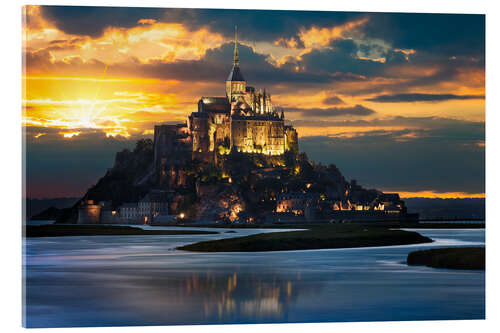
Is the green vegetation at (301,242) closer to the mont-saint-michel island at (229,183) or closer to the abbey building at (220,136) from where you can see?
the mont-saint-michel island at (229,183)

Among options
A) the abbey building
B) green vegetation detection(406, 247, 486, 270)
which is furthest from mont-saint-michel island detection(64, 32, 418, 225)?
green vegetation detection(406, 247, 486, 270)

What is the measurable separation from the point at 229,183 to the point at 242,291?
5748 cm

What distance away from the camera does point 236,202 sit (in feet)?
236

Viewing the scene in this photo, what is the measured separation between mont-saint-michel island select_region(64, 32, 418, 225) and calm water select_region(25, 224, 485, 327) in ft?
158

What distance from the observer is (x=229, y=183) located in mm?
73375

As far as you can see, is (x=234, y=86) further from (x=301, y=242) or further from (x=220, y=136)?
(x=301, y=242)

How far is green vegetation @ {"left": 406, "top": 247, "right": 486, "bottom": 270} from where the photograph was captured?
1869 centimetres

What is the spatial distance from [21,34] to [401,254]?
15.5 m

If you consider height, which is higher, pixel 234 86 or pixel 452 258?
pixel 234 86

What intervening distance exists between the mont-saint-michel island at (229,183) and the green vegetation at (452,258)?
1879 inches

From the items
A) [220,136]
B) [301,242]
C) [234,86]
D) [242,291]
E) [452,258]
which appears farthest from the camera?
[234,86]

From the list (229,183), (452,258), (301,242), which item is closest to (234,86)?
(229,183)

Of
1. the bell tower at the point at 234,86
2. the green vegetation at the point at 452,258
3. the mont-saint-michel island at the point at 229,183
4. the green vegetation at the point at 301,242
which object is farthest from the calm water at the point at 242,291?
the bell tower at the point at 234,86

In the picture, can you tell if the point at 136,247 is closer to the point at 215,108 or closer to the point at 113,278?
the point at 113,278
